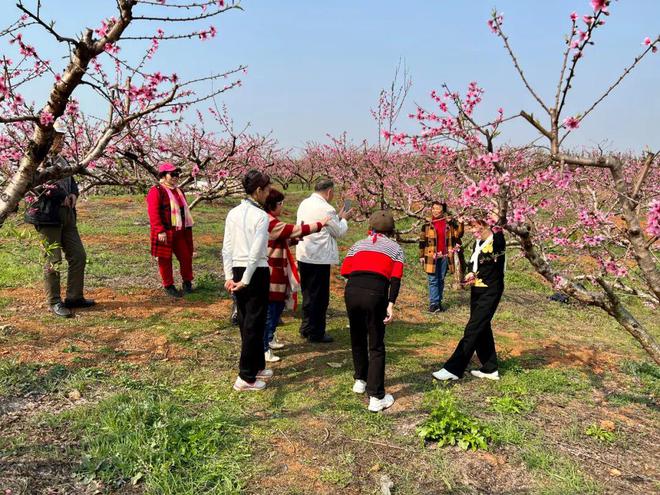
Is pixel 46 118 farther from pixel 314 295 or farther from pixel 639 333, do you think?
pixel 639 333

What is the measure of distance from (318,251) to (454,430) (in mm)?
2461

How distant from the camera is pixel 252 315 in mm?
3977

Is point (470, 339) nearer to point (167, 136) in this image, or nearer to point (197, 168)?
point (197, 168)

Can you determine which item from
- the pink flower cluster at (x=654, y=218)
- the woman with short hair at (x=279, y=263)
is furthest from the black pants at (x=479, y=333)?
the woman with short hair at (x=279, y=263)

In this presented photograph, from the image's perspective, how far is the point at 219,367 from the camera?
4.62 metres

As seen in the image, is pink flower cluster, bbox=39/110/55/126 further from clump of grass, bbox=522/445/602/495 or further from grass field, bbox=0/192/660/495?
clump of grass, bbox=522/445/602/495

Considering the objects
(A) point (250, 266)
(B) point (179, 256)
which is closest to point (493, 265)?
(A) point (250, 266)

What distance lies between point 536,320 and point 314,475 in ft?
20.5

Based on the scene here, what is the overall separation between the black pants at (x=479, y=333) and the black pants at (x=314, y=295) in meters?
1.59

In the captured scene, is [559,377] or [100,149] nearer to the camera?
[100,149]

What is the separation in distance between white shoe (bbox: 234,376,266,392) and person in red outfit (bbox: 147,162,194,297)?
9.53 feet

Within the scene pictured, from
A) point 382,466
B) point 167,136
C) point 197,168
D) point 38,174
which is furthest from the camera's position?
point 167,136

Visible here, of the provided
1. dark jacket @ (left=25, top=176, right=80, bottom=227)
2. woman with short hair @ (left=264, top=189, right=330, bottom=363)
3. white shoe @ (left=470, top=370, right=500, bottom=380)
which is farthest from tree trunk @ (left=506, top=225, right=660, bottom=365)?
dark jacket @ (left=25, top=176, right=80, bottom=227)

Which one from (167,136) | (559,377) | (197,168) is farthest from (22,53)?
(167,136)
